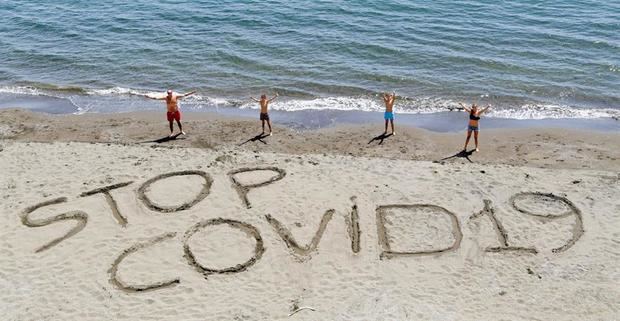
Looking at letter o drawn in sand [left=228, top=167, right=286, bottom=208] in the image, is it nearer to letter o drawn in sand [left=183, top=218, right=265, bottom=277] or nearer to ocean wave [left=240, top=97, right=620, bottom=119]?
letter o drawn in sand [left=183, top=218, right=265, bottom=277]

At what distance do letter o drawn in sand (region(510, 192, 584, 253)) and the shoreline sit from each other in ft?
9.32

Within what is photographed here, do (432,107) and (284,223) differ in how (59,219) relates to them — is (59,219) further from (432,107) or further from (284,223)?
(432,107)

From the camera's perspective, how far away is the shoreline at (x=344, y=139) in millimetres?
17141

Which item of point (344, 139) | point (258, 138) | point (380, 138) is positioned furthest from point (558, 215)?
point (258, 138)

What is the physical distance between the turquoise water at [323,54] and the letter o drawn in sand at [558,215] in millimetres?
7507

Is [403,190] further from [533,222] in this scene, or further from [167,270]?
[167,270]

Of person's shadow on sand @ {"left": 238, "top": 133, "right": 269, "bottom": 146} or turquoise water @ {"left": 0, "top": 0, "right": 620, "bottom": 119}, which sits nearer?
person's shadow on sand @ {"left": 238, "top": 133, "right": 269, "bottom": 146}

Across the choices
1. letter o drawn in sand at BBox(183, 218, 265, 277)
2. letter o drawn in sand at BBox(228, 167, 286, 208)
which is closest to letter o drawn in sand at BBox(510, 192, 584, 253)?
letter o drawn in sand at BBox(228, 167, 286, 208)

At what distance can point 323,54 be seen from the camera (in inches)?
1029

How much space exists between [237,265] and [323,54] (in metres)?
16.5

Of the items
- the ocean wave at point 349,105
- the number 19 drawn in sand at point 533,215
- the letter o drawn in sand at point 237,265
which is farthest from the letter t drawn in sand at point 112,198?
the ocean wave at point 349,105

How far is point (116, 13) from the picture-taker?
32.4 metres

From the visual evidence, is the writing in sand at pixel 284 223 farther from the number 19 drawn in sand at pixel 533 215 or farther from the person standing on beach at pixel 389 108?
the person standing on beach at pixel 389 108

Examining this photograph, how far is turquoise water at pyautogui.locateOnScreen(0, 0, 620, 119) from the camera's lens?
22234 millimetres
